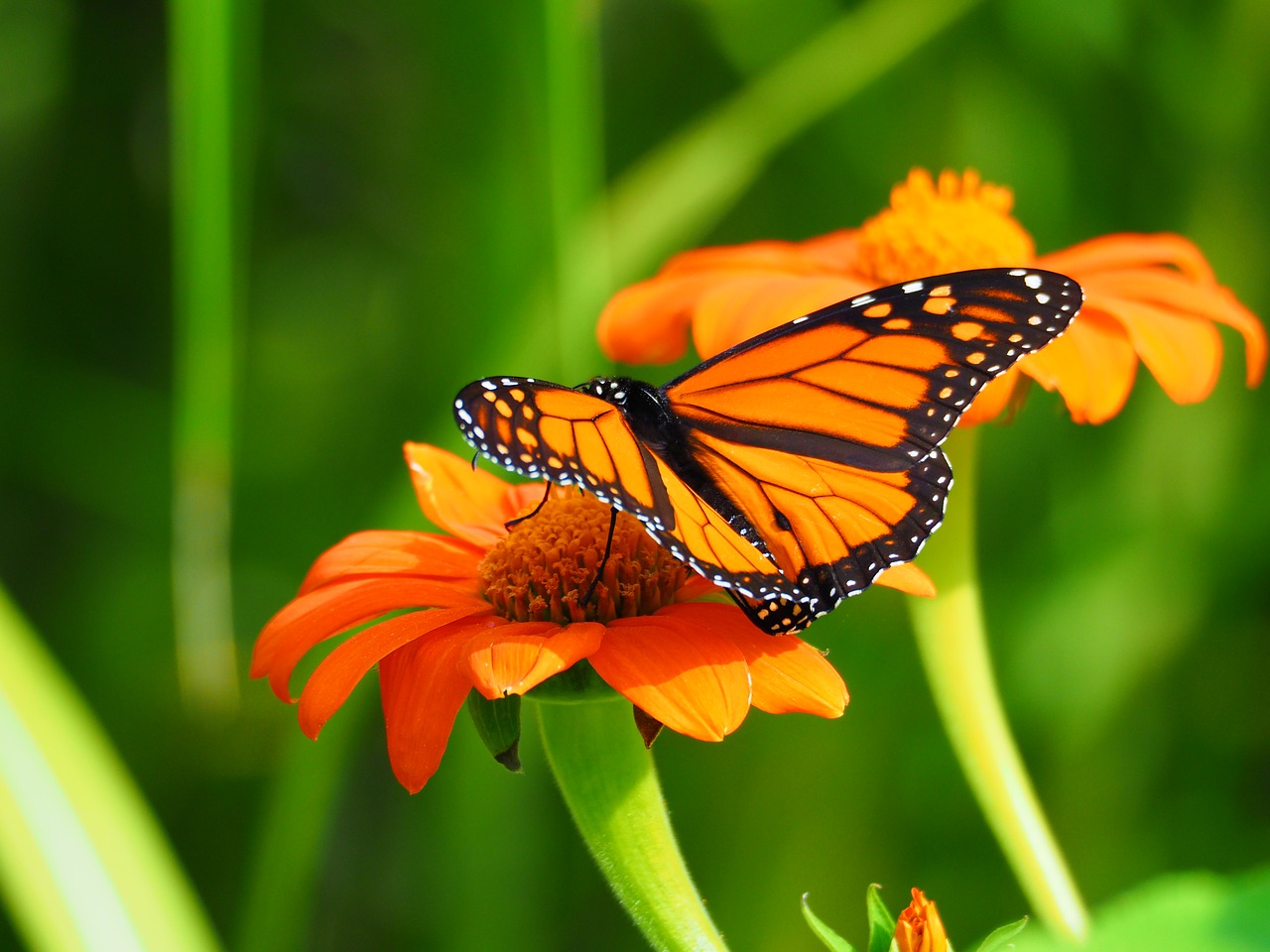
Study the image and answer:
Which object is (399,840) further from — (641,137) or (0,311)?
(641,137)

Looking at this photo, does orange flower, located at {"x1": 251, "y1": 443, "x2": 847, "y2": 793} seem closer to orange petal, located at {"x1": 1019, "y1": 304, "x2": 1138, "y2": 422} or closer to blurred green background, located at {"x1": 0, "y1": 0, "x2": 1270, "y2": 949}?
orange petal, located at {"x1": 1019, "y1": 304, "x2": 1138, "y2": 422}

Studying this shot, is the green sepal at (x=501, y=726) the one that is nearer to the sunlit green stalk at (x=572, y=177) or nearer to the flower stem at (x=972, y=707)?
the flower stem at (x=972, y=707)

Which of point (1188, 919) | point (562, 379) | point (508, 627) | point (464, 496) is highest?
point (562, 379)

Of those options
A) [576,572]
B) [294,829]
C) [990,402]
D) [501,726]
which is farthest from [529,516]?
[294,829]

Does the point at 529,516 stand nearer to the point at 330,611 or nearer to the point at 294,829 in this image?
the point at 330,611

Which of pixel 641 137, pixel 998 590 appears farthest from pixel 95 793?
pixel 641 137

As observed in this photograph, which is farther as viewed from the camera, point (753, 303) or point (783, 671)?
point (753, 303)
